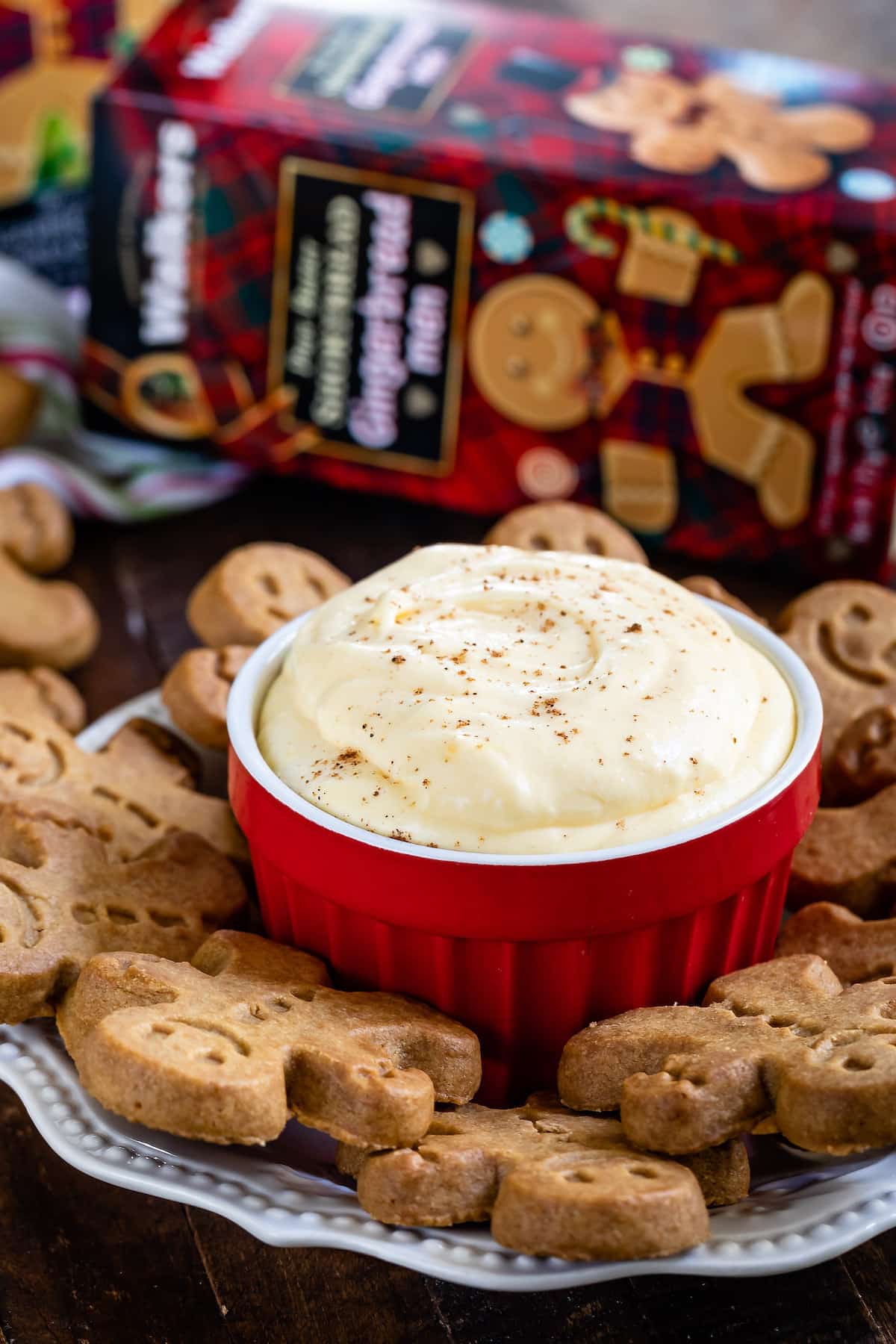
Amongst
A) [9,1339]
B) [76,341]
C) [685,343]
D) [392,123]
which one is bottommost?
[9,1339]

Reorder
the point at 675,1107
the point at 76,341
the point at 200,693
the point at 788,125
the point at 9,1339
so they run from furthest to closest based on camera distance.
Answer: the point at 76,341 → the point at 788,125 → the point at 200,693 → the point at 9,1339 → the point at 675,1107

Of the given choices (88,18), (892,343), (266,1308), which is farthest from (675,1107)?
(88,18)

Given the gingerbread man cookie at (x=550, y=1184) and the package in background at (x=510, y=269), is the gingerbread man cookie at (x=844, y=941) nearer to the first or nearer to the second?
the gingerbread man cookie at (x=550, y=1184)

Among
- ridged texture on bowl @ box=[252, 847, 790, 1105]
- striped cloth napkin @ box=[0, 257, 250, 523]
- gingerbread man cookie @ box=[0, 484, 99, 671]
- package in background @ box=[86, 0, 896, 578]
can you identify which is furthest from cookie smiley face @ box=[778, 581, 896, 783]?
striped cloth napkin @ box=[0, 257, 250, 523]

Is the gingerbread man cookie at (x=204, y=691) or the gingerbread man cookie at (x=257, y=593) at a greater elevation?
the gingerbread man cookie at (x=257, y=593)

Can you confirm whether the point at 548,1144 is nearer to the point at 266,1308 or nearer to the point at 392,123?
the point at 266,1308


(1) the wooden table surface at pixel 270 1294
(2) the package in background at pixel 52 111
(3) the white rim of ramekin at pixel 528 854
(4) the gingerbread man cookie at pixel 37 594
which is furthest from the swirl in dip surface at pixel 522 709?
(2) the package in background at pixel 52 111

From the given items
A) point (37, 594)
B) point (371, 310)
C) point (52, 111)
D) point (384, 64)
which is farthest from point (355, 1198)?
point (52, 111)

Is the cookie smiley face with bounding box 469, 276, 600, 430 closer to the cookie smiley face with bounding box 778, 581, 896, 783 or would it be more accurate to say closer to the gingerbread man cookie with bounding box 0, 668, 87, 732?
the cookie smiley face with bounding box 778, 581, 896, 783
